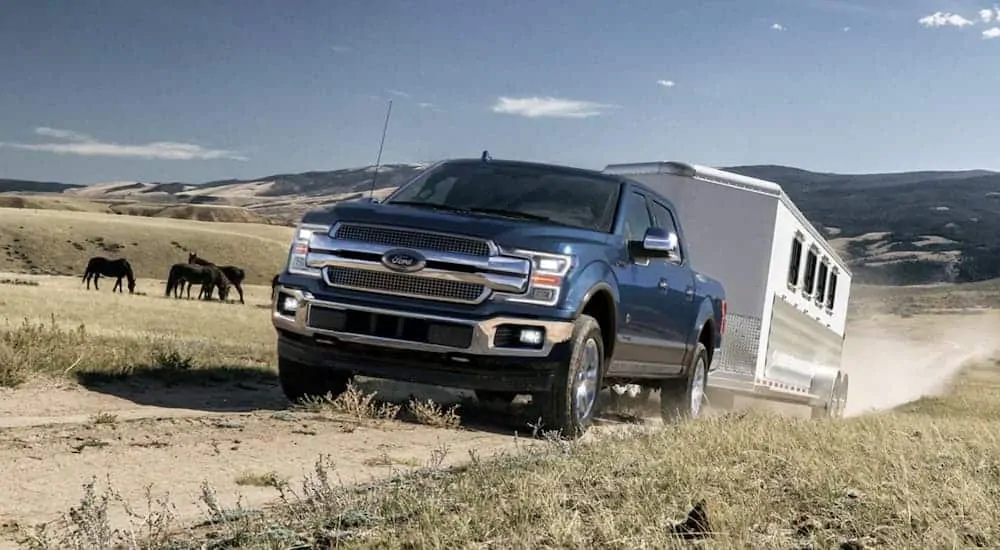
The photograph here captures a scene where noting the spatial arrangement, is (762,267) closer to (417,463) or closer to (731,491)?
(417,463)

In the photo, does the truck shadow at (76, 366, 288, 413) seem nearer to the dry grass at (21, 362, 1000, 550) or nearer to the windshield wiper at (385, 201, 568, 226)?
the windshield wiper at (385, 201, 568, 226)

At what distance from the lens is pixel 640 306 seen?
9.04 m

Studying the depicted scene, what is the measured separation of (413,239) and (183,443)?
224 cm

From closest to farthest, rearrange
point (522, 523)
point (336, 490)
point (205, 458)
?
1. point (522, 523)
2. point (336, 490)
3. point (205, 458)

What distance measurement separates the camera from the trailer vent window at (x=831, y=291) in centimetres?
1830

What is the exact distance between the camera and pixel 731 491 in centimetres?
475

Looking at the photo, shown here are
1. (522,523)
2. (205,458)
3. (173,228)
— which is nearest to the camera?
(522,523)

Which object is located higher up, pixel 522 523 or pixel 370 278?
pixel 370 278

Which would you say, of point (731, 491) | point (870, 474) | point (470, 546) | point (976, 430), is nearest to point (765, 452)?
point (870, 474)

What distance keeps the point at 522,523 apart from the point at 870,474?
211cm

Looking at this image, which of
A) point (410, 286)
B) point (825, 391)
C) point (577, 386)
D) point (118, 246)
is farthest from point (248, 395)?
point (118, 246)

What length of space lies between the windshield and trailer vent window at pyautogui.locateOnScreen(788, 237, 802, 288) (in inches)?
236

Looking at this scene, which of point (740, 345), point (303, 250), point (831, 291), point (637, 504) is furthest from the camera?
point (831, 291)

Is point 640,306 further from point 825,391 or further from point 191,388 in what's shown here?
point 825,391
